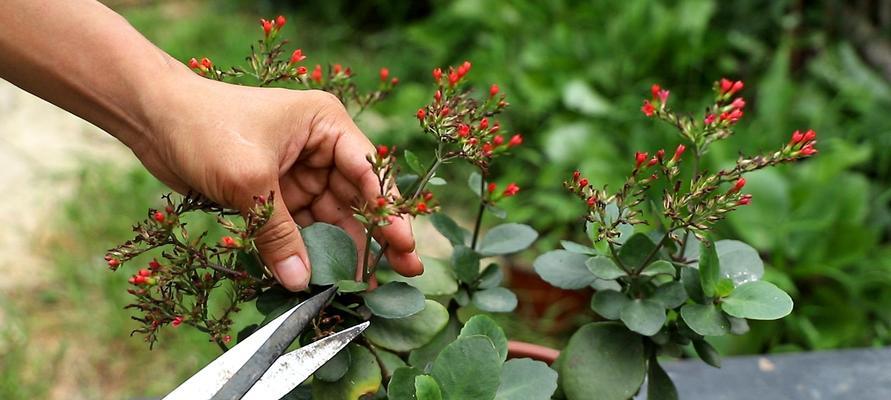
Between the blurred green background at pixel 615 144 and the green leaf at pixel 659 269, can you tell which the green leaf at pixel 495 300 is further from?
the blurred green background at pixel 615 144

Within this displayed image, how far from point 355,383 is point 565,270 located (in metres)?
0.26

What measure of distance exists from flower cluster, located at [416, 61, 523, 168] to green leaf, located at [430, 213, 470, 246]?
14 cm

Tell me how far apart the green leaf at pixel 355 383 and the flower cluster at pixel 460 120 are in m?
0.22

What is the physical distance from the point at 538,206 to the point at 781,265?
0.75 metres

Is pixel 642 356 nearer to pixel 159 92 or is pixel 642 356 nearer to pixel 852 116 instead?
pixel 159 92

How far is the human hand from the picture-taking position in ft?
2.87

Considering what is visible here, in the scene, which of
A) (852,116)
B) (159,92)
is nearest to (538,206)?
(852,116)

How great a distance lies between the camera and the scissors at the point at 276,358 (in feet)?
2.65

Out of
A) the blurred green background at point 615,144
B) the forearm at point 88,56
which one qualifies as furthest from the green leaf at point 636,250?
the blurred green background at point 615,144

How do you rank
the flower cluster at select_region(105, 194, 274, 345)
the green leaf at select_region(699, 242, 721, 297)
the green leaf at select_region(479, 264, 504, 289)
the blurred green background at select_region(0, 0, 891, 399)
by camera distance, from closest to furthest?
1. the flower cluster at select_region(105, 194, 274, 345)
2. the green leaf at select_region(699, 242, 721, 297)
3. the green leaf at select_region(479, 264, 504, 289)
4. the blurred green background at select_region(0, 0, 891, 399)

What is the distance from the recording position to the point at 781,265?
7.80 ft

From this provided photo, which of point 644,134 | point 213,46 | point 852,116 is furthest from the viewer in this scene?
point 213,46

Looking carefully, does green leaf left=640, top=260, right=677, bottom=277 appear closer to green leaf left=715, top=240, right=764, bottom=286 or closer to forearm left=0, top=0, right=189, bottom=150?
green leaf left=715, top=240, right=764, bottom=286

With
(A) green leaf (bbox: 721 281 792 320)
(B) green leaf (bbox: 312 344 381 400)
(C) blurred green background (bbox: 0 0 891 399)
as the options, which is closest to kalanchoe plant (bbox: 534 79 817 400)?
(A) green leaf (bbox: 721 281 792 320)
